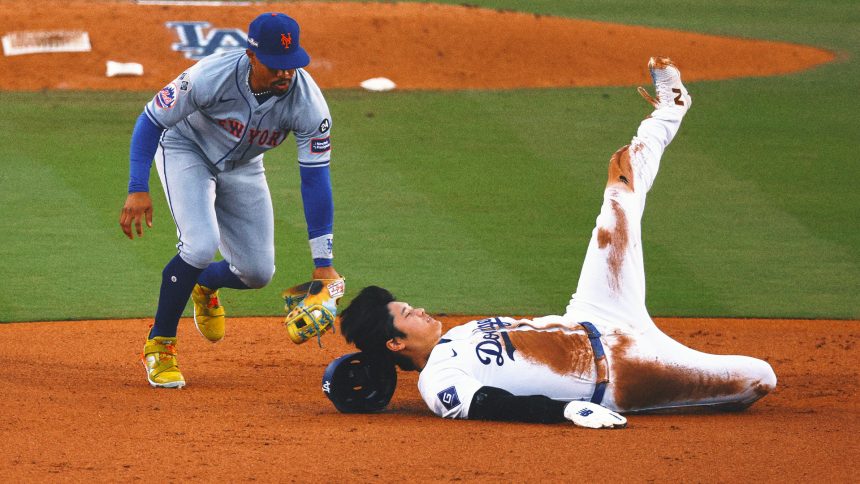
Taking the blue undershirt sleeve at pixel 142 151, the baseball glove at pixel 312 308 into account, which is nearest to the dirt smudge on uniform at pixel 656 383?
the baseball glove at pixel 312 308

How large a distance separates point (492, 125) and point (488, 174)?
1.86 m

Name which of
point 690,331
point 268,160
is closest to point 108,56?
point 268,160

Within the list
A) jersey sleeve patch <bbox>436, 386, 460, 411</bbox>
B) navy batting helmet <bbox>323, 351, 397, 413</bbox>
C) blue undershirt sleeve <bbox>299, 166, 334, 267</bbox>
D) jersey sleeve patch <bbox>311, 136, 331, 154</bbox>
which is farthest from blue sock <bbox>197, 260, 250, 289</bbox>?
jersey sleeve patch <bbox>436, 386, 460, 411</bbox>

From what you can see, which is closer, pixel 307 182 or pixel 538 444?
pixel 538 444

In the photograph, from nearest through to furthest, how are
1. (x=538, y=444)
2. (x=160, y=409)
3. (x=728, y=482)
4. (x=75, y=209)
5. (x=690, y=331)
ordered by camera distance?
(x=728, y=482) < (x=538, y=444) < (x=160, y=409) < (x=690, y=331) < (x=75, y=209)

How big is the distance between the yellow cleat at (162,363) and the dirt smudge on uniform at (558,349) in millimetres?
1735

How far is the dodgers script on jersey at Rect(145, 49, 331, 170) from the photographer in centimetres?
572

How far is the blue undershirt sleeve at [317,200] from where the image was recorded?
577cm

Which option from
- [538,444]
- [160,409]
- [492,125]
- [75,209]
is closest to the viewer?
[538,444]

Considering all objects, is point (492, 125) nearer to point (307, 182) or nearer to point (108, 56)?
point (108, 56)

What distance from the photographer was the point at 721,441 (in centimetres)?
474

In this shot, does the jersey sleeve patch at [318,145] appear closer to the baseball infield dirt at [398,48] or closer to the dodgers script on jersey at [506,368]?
the dodgers script on jersey at [506,368]

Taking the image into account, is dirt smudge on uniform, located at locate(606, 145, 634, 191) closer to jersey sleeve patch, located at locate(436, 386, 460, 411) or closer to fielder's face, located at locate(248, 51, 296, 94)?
jersey sleeve patch, located at locate(436, 386, 460, 411)

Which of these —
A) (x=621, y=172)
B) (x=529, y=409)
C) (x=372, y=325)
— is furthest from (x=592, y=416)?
(x=621, y=172)
